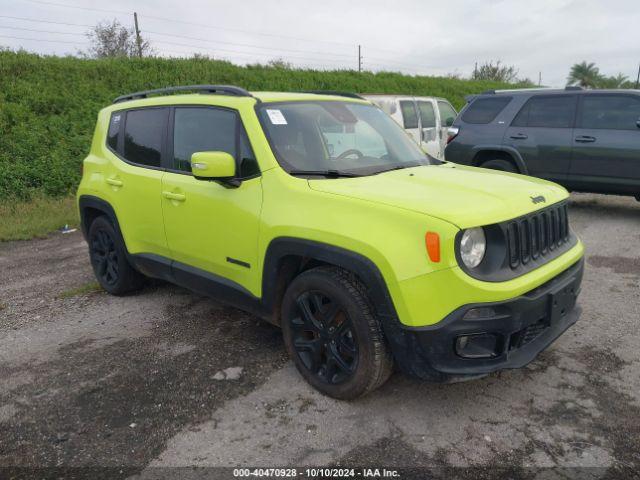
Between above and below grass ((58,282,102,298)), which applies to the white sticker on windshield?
above

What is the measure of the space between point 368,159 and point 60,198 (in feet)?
26.0

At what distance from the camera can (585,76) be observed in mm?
47781

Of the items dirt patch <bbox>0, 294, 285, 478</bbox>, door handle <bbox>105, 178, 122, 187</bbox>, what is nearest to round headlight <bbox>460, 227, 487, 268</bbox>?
dirt patch <bbox>0, 294, 285, 478</bbox>

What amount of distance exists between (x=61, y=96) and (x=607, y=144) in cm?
1111

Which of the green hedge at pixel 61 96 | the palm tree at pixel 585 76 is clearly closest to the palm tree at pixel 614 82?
the palm tree at pixel 585 76

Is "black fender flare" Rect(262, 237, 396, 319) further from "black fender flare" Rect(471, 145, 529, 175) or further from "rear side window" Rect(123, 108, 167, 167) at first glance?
"black fender flare" Rect(471, 145, 529, 175)

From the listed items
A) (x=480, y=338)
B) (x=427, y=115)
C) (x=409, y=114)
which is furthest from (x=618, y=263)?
(x=427, y=115)

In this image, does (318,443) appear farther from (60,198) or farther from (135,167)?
(60,198)

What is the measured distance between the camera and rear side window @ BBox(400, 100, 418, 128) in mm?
11414

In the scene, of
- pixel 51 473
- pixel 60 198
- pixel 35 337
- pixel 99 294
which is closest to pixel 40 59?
pixel 60 198

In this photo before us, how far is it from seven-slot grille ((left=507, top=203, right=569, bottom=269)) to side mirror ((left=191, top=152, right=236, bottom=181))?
1.68m

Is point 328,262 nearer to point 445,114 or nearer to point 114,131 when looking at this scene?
point 114,131

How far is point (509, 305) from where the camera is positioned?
2.64 m

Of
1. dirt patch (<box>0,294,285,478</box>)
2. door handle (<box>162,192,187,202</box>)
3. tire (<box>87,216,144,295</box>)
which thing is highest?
door handle (<box>162,192,187,202</box>)
